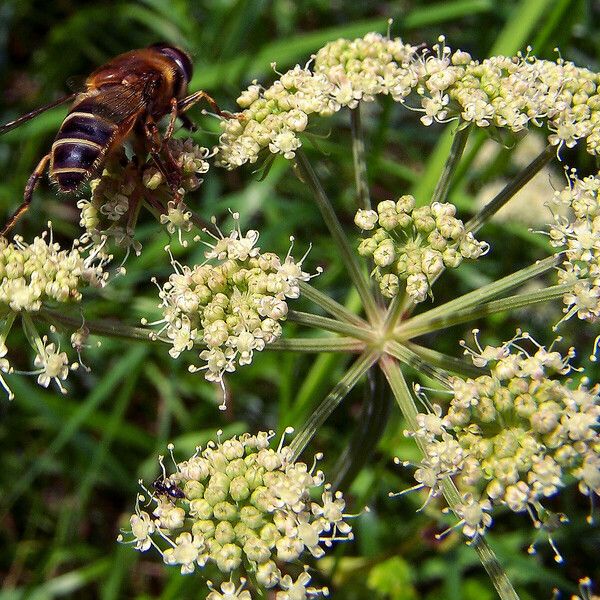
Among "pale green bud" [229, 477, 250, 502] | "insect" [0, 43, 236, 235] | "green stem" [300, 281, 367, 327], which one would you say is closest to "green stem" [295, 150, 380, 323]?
"green stem" [300, 281, 367, 327]

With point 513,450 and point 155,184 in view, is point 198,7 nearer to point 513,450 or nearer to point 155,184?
point 155,184

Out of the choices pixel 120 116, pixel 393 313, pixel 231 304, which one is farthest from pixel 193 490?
pixel 120 116

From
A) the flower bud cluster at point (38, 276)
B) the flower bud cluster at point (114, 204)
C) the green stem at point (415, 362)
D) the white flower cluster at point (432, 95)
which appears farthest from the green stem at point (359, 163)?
the flower bud cluster at point (38, 276)

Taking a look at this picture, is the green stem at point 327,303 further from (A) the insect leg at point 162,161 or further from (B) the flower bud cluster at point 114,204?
(B) the flower bud cluster at point 114,204

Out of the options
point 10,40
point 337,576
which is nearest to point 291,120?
point 337,576

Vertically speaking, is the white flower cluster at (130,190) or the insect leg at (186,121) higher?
the insect leg at (186,121)

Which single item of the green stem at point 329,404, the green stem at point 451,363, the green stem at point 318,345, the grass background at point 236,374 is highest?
the green stem at point 451,363

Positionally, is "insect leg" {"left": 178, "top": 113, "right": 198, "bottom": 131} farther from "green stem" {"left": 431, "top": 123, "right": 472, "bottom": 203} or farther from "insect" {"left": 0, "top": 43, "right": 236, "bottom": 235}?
"green stem" {"left": 431, "top": 123, "right": 472, "bottom": 203}
